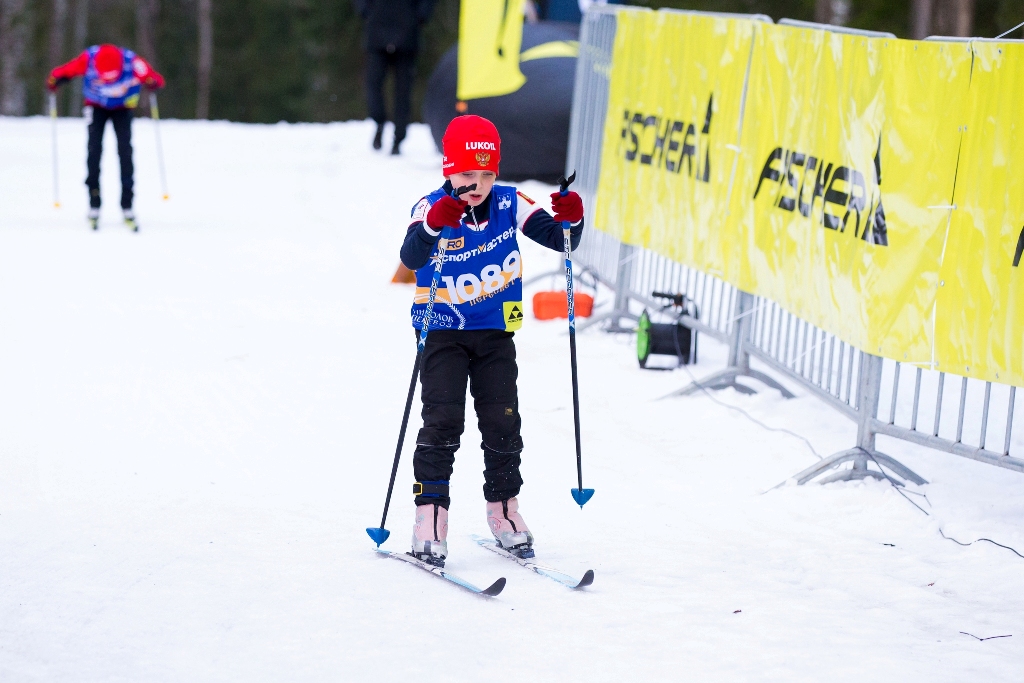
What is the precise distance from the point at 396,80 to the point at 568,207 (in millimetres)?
13468

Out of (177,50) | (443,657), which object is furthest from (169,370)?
(177,50)

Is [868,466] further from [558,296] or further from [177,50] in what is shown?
[177,50]

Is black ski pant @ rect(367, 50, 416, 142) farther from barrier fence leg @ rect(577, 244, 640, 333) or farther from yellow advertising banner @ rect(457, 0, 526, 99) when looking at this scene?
barrier fence leg @ rect(577, 244, 640, 333)

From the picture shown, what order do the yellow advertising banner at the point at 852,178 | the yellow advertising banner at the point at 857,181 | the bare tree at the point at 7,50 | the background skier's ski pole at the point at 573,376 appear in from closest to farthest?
the background skier's ski pole at the point at 573,376 < the yellow advertising banner at the point at 857,181 < the yellow advertising banner at the point at 852,178 < the bare tree at the point at 7,50

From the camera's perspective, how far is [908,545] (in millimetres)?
5188

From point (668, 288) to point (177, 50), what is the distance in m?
45.4

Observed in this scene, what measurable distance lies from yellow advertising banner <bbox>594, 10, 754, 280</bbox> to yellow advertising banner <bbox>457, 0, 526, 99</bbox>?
2.95 metres

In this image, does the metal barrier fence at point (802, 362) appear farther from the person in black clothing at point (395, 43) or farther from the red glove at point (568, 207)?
the person in black clothing at point (395, 43)

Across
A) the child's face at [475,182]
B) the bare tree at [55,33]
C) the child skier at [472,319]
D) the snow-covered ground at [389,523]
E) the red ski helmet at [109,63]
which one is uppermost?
the bare tree at [55,33]

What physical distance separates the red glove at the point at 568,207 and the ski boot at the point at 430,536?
1204 millimetres

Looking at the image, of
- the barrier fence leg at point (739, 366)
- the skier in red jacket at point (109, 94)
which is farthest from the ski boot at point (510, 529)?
the skier in red jacket at point (109, 94)

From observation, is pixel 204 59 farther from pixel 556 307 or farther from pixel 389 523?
pixel 389 523

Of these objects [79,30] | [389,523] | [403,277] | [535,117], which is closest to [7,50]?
[535,117]

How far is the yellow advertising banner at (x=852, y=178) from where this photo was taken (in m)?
5.40
